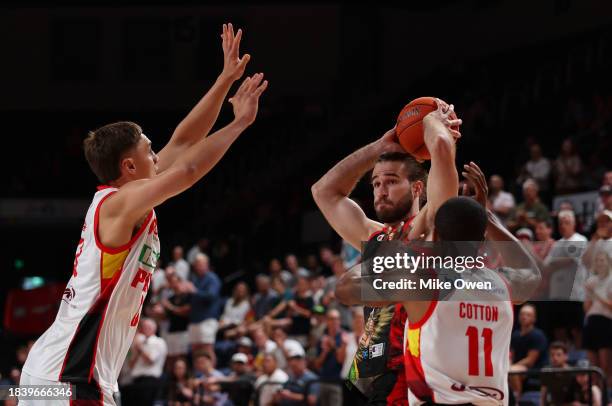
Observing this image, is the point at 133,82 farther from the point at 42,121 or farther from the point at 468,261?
the point at 468,261

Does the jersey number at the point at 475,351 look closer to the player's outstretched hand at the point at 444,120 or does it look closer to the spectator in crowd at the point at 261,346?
the player's outstretched hand at the point at 444,120

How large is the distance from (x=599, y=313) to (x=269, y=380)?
4.19 metres

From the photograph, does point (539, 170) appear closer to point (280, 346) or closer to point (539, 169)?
point (539, 169)

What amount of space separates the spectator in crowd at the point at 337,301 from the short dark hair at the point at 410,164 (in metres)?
8.20

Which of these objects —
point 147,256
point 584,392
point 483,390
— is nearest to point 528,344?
point 584,392

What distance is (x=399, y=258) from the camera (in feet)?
14.0

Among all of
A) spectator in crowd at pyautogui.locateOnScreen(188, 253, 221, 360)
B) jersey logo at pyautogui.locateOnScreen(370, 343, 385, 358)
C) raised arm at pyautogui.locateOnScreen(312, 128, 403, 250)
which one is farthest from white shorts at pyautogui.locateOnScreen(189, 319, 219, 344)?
jersey logo at pyautogui.locateOnScreen(370, 343, 385, 358)

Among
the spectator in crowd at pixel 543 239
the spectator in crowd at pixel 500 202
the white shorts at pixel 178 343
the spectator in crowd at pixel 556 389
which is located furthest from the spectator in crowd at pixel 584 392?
the white shorts at pixel 178 343

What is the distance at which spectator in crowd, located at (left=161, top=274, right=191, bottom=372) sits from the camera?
15148 millimetres

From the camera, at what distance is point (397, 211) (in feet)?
15.9

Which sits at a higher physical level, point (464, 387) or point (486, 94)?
point (486, 94)

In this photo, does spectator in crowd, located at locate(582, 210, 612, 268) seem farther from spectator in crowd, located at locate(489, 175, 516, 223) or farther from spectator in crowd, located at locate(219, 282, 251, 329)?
spectator in crowd, located at locate(219, 282, 251, 329)

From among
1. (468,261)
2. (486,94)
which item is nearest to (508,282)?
(468,261)

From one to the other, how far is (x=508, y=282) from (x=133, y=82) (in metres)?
23.6
